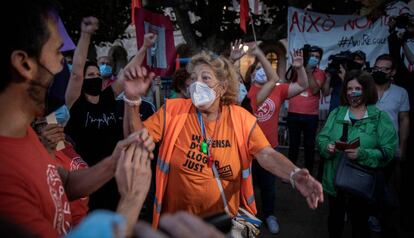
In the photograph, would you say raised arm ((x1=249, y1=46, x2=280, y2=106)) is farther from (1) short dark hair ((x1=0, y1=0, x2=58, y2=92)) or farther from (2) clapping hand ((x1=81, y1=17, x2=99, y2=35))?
(1) short dark hair ((x1=0, y1=0, x2=58, y2=92))

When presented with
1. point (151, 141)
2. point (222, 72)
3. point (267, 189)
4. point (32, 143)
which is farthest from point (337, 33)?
point (32, 143)

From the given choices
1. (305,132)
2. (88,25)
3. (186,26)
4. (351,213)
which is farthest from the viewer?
(186,26)

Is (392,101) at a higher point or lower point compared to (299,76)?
lower

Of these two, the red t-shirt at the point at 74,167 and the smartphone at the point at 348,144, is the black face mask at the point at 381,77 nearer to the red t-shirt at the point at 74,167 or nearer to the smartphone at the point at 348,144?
the smartphone at the point at 348,144

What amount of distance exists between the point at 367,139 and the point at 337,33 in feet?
14.4

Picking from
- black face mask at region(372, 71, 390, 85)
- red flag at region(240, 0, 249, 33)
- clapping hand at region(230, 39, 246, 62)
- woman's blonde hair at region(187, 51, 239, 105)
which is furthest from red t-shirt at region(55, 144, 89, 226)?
red flag at region(240, 0, 249, 33)

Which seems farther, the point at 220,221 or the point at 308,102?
the point at 308,102

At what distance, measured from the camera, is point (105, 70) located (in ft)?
17.6

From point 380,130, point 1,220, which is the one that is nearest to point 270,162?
point 380,130

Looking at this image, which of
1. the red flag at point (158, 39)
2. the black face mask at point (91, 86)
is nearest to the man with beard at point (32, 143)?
the black face mask at point (91, 86)

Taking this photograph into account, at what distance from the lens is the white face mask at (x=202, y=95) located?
248 centimetres

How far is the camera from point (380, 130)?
3.14 metres

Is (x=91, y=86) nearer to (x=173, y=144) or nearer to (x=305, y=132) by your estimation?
(x=173, y=144)

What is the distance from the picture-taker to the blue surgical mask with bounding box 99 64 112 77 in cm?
536
